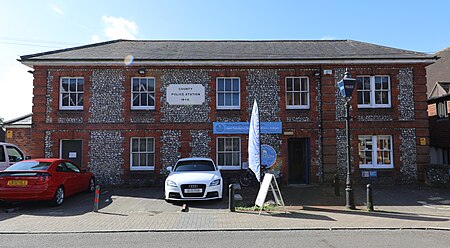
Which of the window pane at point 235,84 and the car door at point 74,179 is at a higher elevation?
the window pane at point 235,84

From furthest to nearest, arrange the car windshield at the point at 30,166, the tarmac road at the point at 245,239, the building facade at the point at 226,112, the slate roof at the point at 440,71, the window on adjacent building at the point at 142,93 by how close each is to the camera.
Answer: the slate roof at the point at 440,71 → the window on adjacent building at the point at 142,93 → the building facade at the point at 226,112 → the car windshield at the point at 30,166 → the tarmac road at the point at 245,239

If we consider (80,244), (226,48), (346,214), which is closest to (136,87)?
(226,48)

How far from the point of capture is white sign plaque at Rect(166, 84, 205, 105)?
14.4 metres

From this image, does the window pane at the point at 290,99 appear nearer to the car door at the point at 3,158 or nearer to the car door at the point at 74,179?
the car door at the point at 74,179

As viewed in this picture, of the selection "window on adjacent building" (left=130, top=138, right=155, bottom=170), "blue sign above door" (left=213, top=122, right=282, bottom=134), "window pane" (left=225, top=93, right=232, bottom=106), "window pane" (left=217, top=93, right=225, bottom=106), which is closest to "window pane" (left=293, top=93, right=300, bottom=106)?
"blue sign above door" (left=213, top=122, right=282, bottom=134)

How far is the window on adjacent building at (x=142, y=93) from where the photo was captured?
14.6m

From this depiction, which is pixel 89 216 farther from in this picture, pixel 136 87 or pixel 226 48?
pixel 226 48

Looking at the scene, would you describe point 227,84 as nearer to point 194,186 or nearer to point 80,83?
point 194,186

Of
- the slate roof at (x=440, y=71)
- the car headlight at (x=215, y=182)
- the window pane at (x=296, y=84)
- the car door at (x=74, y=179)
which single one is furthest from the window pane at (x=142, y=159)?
the slate roof at (x=440, y=71)

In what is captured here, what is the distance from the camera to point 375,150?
47.5 feet

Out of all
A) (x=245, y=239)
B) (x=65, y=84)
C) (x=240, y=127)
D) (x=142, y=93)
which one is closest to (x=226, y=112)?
(x=240, y=127)

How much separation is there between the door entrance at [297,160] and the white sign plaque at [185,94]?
193 inches

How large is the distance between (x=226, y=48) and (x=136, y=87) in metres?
5.34

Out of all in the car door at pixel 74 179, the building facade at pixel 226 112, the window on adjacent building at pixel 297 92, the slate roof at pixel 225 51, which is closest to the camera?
the car door at pixel 74 179
